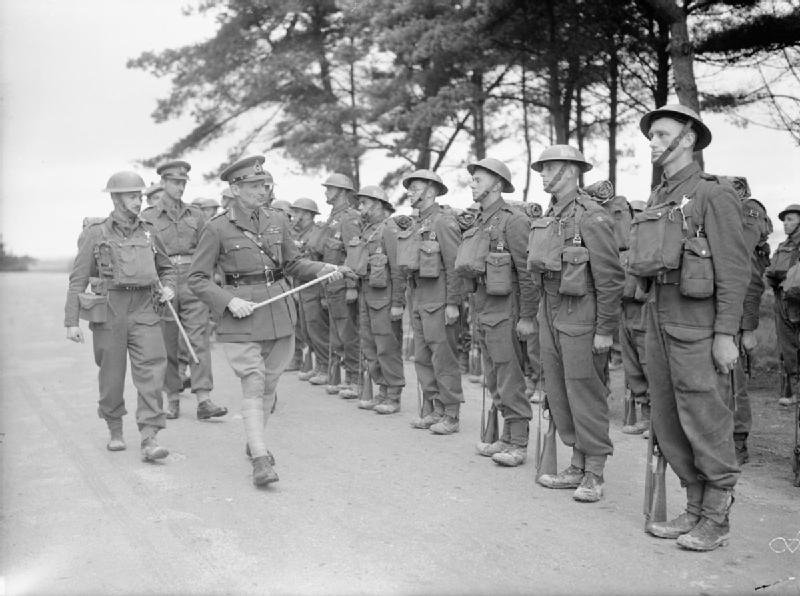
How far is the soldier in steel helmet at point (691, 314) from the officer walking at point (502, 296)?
5.87 feet

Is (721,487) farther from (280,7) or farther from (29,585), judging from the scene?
(280,7)

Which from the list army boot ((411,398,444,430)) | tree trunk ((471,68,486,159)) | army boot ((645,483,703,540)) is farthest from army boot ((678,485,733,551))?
tree trunk ((471,68,486,159))

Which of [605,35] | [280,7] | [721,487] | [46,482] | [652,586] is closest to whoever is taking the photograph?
[652,586]

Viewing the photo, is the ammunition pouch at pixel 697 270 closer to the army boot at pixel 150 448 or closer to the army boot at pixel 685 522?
the army boot at pixel 685 522

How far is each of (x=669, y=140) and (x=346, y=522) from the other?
316cm

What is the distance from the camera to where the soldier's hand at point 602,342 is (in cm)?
593

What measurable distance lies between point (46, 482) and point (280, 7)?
18.0 metres

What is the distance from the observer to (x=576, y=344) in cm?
607

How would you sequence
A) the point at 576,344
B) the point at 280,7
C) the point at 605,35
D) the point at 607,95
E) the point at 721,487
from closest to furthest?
1. the point at 721,487
2. the point at 576,344
3. the point at 605,35
4. the point at 607,95
5. the point at 280,7

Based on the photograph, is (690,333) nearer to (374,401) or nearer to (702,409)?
A: (702,409)

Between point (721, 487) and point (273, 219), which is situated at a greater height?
point (273, 219)

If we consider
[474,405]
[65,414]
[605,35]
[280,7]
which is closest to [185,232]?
[65,414]

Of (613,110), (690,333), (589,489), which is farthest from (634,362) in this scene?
(613,110)

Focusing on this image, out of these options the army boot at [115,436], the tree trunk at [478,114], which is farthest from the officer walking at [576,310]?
the tree trunk at [478,114]
